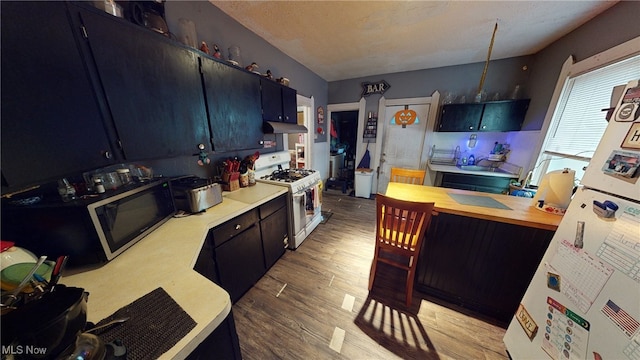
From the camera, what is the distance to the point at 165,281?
786 mm

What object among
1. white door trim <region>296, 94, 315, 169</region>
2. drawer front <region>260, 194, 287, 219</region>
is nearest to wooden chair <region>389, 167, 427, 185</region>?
drawer front <region>260, 194, 287, 219</region>

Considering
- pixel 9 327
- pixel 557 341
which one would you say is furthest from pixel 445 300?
Answer: pixel 9 327

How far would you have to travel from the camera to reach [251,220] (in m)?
1.58

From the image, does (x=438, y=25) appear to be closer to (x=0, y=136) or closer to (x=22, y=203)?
(x=0, y=136)

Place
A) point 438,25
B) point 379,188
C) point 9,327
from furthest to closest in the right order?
point 379,188 → point 438,25 → point 9,327

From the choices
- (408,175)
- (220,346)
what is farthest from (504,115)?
(220,346)

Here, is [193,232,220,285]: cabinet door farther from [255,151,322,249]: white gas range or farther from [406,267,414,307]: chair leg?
[406,267,414,307]: chair leg

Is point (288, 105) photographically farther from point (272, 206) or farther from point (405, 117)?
point (405, 117)

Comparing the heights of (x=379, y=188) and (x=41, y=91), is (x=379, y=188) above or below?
below

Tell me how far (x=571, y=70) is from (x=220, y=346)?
3.90 meters

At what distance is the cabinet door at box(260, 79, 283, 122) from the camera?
Result: 6.23 feet

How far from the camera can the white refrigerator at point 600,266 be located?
69 centimetres

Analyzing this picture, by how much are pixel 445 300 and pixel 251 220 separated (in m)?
1.89
